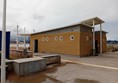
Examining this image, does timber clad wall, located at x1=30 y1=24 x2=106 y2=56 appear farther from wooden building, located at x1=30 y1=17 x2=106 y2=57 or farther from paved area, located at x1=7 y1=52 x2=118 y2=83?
paved area, located at x1=7 y1=52 x2=118 y2=83

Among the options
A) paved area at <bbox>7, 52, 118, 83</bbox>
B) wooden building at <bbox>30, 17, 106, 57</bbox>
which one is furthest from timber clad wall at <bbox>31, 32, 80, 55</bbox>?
paved area at <bbox>7, 52, 118, 83</bbox>

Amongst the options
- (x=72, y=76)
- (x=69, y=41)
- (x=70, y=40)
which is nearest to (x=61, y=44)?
(x=69, y=41)

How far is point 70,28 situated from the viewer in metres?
16.9

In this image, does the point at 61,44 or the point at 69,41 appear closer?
the point at 69,41

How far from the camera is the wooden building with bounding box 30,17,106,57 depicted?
15.8m

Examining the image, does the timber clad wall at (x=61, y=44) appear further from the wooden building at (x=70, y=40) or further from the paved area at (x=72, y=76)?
the paved area at (x=72, y=76)

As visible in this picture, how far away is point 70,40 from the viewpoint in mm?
16656

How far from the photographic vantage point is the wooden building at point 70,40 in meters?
15.8

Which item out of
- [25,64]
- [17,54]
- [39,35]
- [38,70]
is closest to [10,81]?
[25,64]

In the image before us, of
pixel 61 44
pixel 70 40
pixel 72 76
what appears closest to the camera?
pixel 72 76

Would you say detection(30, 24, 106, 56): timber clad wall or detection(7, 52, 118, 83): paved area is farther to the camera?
detection(30, 24, 106, 56): timber clad wall

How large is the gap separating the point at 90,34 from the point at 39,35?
8636mm

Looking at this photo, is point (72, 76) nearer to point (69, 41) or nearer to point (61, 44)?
point (69, 41)

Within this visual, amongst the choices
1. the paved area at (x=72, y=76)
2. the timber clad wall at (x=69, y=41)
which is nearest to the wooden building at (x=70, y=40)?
the timber clad wall at (x=69, y=41)
